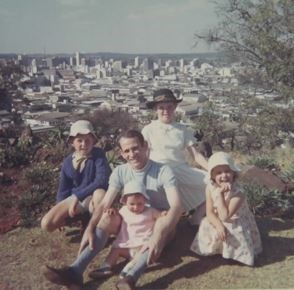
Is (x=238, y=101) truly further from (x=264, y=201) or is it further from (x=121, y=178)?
(x=121, y=178)

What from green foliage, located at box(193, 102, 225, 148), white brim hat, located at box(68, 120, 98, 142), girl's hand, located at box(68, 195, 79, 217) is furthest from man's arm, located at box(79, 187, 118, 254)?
green foliage, located at box(193, 102, 225, 148)

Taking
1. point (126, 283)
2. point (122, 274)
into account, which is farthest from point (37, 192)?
point (126, 283)

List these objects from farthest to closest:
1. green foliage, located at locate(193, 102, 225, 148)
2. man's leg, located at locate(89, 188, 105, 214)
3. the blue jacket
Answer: green foliage, located at locate(193, 102, 225, 148) < the blue jacket < man's leg, located at locate(89, 188, 105, 214)

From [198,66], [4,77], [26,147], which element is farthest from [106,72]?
[26,147]

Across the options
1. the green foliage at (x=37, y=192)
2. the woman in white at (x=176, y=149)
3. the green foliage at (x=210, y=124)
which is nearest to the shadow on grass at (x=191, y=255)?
the woman in white at (x=176, y=149)

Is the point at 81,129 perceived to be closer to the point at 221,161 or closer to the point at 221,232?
the point at 221,161

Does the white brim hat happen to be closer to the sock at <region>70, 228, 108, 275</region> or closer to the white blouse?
the white blouse

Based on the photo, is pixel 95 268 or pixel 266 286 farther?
pixel 95 268
